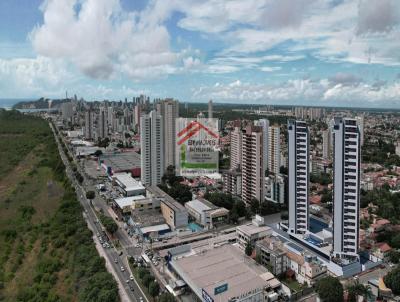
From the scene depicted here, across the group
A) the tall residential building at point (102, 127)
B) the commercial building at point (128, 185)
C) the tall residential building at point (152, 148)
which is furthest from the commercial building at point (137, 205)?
the tall residential building at point (102, 127)

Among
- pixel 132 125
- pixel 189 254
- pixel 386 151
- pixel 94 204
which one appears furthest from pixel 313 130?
pixel 189 254

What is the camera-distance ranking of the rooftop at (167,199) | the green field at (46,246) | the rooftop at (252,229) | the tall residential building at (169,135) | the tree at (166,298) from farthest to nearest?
the tall residential building at (169,135) → the rooftop at (167,199) → the rooftop at (252,229) → the green field at (46,246) → the tree at (166,298)

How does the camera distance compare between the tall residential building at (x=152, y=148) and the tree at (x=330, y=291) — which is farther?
the tall residential building at (x=152, y=148)

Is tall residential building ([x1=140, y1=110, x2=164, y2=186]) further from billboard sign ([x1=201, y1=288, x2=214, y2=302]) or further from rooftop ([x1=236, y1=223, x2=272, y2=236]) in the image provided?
billboard sign ([x1=201, y1=288, x2=214, y2=302])

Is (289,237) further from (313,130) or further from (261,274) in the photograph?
(313,130)

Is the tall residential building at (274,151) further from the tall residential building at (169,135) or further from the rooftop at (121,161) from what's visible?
the rooftop at (121,161)

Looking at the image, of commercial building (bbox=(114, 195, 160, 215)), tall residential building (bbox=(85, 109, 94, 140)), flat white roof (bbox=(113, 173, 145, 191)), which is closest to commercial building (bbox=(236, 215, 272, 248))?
commercial building (bbox=(114, 195, 160, 215))
